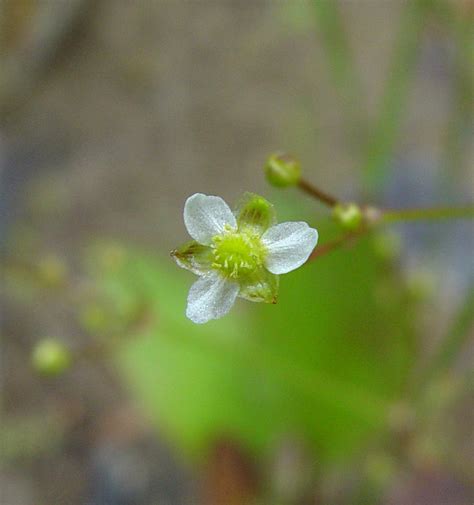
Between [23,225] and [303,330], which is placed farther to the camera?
[23,225]

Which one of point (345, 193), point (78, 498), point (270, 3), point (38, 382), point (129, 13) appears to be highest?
point (270, 3)

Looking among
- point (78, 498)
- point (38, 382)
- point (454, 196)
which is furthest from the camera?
point (38, 382)

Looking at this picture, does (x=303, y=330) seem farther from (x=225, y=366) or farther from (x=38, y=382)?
(x=38, y=382)

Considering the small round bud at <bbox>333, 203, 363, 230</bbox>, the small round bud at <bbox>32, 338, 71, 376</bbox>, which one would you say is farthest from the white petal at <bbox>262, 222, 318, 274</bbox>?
the small round bud at <bbox>32, 338, 71, 376</bbox>

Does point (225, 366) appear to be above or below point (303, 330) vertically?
below

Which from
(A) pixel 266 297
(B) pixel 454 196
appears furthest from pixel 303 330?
(A) pixel 266 297

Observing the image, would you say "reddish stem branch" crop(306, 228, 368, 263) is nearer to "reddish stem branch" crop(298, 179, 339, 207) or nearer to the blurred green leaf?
"reddish stem branch" crop(298, 179, 339, 207)

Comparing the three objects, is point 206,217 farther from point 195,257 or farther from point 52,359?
point 52,359

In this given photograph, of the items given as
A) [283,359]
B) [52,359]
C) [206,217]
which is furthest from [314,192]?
[283,359]

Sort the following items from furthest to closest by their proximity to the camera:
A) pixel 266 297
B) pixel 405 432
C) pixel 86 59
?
1. pixel 86 59
2. pixel 405 432
3. pixel 266 297
